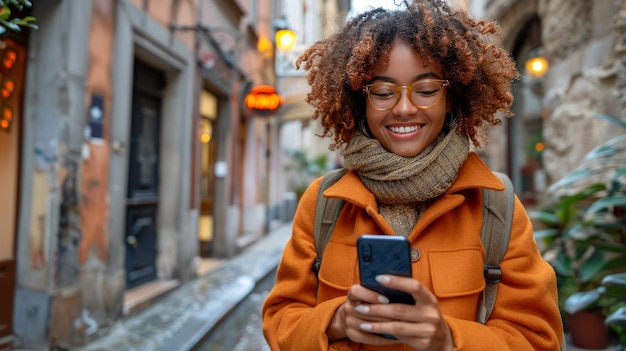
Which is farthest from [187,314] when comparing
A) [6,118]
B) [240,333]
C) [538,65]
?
[538,65]

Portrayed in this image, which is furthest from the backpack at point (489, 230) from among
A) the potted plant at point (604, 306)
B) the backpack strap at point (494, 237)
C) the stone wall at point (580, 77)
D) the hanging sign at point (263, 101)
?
the hanging sign at point (263, 101)

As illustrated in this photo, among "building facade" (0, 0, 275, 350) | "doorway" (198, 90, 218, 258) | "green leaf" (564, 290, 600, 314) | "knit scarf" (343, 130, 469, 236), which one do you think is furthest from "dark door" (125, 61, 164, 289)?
"knit scarf" (343, 130, 469, 236)

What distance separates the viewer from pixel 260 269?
802cm

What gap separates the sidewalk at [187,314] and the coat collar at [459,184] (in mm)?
3383

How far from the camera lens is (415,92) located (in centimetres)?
127

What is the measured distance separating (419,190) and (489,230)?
0.70 feet

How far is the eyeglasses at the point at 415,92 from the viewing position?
127 cm

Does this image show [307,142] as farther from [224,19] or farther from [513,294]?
[513,294]

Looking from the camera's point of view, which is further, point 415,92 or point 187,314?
point 187,314

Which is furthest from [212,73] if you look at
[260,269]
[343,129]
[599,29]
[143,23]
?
[343,129]

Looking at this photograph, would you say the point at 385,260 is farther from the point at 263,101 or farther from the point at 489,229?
the point at 263,101

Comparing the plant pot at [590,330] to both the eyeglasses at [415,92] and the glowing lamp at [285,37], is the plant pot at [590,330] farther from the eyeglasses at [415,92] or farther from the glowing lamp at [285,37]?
the glowing lamp at [285,37]

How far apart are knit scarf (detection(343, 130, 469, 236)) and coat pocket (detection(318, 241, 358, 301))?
16 centimetres

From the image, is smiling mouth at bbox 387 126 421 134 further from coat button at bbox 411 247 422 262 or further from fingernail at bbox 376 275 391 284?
fingernail at bbox 376 275 391 284
